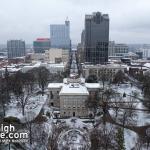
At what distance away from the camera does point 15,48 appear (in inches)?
5187

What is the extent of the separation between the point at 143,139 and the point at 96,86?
1814 centimetres

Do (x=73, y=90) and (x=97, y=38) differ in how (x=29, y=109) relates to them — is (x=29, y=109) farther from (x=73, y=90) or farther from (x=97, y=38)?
(x=97, y=38)

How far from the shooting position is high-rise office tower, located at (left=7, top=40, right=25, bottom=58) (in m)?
130

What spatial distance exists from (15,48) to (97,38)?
67412mm

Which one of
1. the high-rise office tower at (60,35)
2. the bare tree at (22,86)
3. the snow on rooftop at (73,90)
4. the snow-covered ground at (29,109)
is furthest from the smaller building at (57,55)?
the high-rise office tower at (60,35)

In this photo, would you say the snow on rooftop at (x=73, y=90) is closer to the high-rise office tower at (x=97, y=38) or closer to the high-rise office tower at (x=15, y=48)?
the high-rise office tower at (x=97, y=38)

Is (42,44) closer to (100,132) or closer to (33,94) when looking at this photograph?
(33,94)

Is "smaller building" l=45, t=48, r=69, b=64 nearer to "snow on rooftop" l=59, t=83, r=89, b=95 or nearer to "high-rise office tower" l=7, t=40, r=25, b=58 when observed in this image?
"high-rise office tower" l=7, t=40, r=25, b=58

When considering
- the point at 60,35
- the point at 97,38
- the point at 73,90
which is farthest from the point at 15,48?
the point at 73,90

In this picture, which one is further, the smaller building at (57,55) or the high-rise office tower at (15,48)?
the high-rise office tower at (15,48)

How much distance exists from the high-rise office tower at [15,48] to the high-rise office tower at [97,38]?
2478 inches

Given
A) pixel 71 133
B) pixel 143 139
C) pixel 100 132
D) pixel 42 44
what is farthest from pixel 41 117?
pixel 42 44

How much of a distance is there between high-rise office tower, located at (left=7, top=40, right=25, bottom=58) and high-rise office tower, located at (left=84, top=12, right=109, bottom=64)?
62.9m

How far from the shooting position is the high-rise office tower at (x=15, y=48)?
130m
